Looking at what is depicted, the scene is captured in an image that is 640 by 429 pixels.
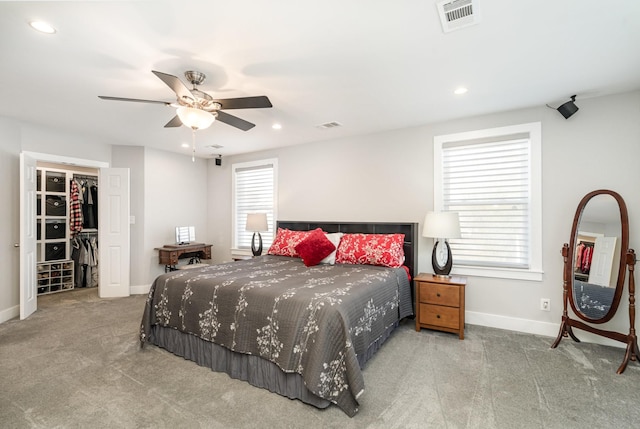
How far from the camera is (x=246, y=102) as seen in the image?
2453mm

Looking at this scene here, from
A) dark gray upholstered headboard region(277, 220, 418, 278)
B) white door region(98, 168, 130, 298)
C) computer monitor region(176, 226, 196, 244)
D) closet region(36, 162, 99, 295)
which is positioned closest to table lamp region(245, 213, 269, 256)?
dark gray upholstered headboard region(277, 220, 418, 278)

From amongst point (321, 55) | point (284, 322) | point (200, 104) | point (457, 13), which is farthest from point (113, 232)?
point (457, 13)

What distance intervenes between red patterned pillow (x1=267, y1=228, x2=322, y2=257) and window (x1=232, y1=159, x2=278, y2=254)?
88cm

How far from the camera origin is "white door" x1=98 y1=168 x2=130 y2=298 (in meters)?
4.81

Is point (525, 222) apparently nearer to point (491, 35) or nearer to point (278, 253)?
point (491, 35)

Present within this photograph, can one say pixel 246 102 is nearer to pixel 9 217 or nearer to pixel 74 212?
pixel 9 217

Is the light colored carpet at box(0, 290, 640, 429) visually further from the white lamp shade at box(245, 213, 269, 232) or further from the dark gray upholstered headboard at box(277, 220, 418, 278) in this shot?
the white lamp shade at box(245, 213, 269, 232)

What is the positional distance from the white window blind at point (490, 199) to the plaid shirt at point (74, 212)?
19.6ft

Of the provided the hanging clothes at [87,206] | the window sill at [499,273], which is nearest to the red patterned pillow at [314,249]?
the window sill at [499,273]

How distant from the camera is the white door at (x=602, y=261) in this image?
9.36 feet

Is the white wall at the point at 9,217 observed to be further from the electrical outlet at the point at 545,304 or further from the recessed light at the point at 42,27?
the electrical outlet at the point at 545,304

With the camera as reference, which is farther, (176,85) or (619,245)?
(619,245)

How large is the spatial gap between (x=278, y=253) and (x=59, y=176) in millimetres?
4290

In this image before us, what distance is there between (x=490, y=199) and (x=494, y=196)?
52 millimetres
